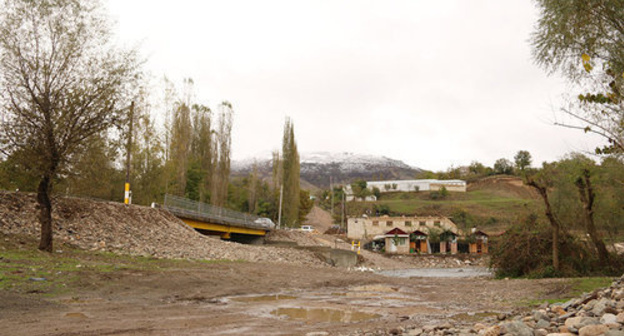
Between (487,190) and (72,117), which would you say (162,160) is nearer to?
(72,117)

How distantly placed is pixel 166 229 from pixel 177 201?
6.01 metres

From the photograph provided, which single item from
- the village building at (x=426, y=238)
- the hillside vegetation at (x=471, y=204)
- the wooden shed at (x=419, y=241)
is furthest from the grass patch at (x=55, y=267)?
the hillside vegetation at (x=471, y=204)

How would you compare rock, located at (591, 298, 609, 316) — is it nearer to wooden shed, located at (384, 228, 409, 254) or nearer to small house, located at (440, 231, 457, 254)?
wooden shed, located at (384, 228, 409, 254)

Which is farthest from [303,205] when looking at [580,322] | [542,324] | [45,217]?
[580,322]

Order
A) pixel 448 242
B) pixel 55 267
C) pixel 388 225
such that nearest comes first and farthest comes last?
1. pixel 55 267
2. pixel 448 242
3. pixel 388 225

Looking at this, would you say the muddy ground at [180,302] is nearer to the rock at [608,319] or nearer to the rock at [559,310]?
the rock at [559,310]

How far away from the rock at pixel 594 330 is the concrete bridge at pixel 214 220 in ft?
95.3

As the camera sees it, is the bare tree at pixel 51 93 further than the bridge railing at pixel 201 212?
No

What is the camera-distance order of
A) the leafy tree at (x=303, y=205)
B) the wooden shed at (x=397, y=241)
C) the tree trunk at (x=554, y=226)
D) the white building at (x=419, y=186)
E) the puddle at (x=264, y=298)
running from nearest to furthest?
the puddle at (x=264, y=298), the tree trunk at (x=554, y=226), the wooden shed at (x=397, y=241), the leafy tree at (x=303, y=205), the white building at (x=419, y=186)

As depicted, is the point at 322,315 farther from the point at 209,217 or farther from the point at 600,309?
the point at 209,217

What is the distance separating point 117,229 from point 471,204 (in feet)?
306

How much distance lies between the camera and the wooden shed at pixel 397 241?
2361 inches

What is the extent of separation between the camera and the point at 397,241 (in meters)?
60.2

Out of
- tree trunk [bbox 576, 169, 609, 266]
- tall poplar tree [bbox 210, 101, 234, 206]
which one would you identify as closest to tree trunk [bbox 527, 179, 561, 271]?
tree trunk [bbox 576, 169, 609, 266]
